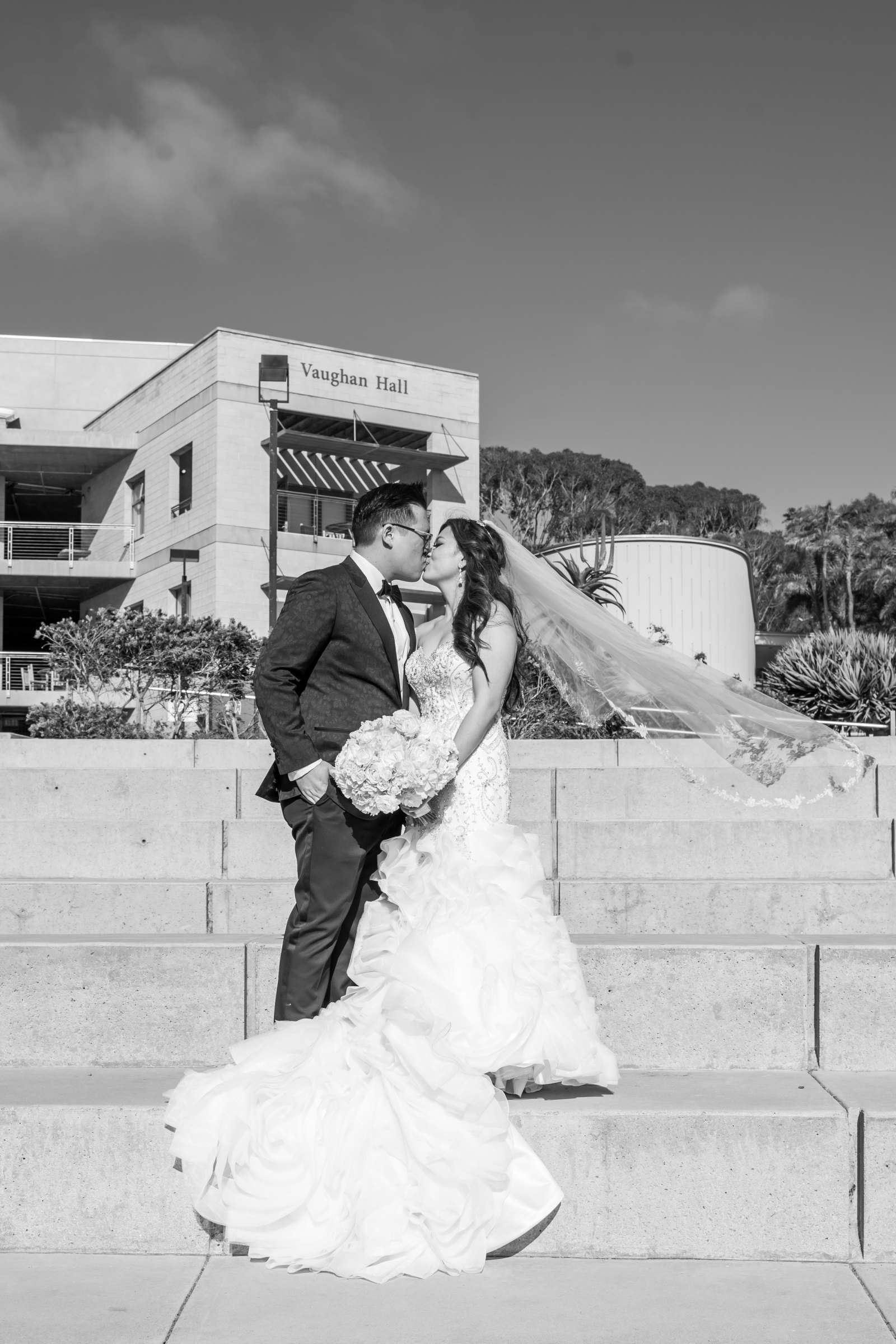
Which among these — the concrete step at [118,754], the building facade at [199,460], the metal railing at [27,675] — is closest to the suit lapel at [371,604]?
the concrete step at [118,754]

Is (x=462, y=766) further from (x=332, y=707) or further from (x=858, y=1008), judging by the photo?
(x=858, y=1008)

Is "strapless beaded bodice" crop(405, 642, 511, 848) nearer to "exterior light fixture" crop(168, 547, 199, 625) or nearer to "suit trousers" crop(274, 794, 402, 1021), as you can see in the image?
"suit trousers" crop(274, 794, 402, 1021)

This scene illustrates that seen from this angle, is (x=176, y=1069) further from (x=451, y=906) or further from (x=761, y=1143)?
(x=761, y=1143)

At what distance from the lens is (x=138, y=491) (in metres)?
32.5

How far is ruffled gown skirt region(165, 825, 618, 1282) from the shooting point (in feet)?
11.7

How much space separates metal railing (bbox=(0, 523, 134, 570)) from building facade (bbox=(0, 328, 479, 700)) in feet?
0.18

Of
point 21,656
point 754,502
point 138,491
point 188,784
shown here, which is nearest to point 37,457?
point 138,491

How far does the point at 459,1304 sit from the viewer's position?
3.34 metres

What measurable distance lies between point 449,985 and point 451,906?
0.26 m

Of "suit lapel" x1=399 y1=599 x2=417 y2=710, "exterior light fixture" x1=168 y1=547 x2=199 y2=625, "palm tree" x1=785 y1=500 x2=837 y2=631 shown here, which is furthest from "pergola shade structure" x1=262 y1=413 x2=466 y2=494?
"palm tree" x1=785 y1=500 x2=837 y2=631

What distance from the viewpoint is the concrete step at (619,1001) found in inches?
175

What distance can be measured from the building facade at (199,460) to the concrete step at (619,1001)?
22.9 metres

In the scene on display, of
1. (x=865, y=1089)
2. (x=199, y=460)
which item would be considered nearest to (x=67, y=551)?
(x=199, y=460)

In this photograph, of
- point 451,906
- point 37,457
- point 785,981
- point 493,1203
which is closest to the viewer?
point 493,1203
